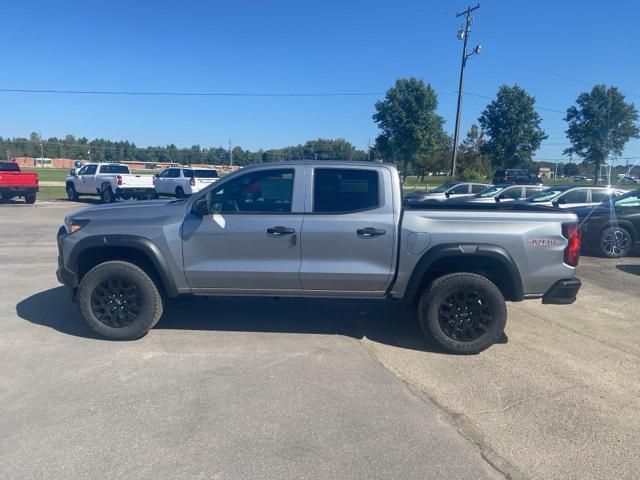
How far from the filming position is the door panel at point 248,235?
4820 mm

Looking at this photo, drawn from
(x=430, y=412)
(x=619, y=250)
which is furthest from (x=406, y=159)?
(x=430, y=412)

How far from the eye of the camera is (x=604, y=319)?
19.7 ft

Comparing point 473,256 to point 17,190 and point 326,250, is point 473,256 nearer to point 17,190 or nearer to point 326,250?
point 326,250

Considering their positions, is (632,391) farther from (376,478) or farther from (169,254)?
(169,254)

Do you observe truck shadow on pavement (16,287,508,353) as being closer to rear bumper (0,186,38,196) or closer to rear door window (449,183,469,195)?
rear door window (449,183,469,195)

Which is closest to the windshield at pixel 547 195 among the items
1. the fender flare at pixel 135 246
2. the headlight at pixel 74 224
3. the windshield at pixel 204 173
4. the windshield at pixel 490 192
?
the windshield at pixel 490 192

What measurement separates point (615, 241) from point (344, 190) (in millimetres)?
8048

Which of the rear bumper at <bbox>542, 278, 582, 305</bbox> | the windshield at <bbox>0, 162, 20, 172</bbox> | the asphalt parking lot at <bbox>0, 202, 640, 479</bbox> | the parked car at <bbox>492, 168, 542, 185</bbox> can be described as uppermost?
the parked car at <bbox>492, 168, 542, 185</bbox>

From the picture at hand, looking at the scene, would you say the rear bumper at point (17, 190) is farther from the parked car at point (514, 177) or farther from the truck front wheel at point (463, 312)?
the parked car at point (514, 177)

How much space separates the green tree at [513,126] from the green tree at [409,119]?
4788mm

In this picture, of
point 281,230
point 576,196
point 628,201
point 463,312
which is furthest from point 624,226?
point 281,230

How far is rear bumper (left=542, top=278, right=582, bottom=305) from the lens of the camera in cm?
474

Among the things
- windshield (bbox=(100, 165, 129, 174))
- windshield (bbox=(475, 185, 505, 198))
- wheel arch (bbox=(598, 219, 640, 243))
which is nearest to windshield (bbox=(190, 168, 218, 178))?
windshield (bbox=(100, 165, 129, 174))

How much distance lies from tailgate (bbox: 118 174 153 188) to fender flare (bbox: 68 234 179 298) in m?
18.7
